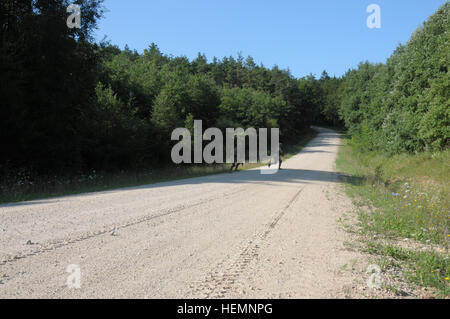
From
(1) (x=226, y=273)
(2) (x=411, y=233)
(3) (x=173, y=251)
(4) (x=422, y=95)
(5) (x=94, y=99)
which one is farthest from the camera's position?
(4) (x=422, y=95)

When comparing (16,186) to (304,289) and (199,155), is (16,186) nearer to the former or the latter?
(304,289)

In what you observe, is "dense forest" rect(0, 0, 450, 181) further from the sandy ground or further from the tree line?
the sandy ground

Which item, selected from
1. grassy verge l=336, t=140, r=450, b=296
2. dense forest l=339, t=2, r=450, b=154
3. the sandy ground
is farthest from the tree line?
dense forest l=339, t=2, r=450, b=154

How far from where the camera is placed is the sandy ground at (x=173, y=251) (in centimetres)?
358

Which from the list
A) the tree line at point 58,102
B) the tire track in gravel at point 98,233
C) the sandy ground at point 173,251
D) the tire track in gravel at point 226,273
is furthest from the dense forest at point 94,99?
the tire track in gravel at point 226,273

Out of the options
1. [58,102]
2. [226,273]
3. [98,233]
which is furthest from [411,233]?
[58,102]

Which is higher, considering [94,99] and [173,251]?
[94,99]

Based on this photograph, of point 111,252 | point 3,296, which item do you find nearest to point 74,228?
point 111,252

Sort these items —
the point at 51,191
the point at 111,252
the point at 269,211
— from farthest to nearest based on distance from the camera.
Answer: the point at 51,191
the point at 269,211
the point at 111,252

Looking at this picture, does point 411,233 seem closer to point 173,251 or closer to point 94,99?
point 173,251

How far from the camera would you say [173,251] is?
4.84m

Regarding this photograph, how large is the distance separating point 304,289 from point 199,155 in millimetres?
27486

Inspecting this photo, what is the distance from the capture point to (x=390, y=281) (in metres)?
4.07
